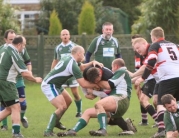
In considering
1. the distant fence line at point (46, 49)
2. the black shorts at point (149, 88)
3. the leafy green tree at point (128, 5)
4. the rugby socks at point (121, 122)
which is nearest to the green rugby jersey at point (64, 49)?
the black shorts at point (149, 88)

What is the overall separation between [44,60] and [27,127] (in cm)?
1370

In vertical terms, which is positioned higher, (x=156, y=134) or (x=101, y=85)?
(x=101, y=85)

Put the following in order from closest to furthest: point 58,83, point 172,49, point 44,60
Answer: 1. point 172,49
2. point 58,83
3. point 44,60

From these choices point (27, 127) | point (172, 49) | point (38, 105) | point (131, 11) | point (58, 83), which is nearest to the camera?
point (172, 49)

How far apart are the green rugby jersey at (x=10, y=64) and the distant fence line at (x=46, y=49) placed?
1532 centimetres

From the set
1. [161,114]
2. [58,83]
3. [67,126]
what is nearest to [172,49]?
[161,114]

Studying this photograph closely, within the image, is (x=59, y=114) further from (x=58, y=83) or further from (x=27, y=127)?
(x=27, y=127)

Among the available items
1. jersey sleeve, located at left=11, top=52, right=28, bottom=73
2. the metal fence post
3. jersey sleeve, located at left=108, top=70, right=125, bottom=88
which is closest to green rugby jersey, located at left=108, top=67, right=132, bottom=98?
jersey sleeve, located at left=108, top=70, right=125, bottom=88

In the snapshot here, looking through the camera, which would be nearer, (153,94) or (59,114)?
(59,114)

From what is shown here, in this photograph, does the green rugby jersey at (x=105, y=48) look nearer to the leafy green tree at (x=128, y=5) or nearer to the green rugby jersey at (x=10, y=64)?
the green rugby jersey at (x=10, y=64)

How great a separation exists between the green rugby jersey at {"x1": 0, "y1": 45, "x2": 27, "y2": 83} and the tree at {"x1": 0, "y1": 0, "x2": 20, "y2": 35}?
56.2ft

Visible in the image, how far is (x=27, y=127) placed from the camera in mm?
13484

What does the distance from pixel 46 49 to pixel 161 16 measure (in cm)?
559

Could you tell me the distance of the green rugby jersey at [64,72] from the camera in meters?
11.7
